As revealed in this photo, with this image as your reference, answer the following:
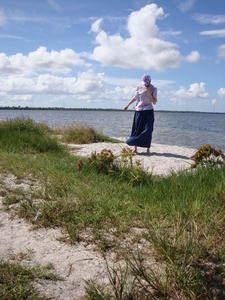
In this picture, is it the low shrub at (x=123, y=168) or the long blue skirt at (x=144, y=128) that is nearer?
the low shrub at (x=123, y=168)

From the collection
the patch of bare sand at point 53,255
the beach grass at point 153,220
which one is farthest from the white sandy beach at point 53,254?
the beach grass at point 153,220

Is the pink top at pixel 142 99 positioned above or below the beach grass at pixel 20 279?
above

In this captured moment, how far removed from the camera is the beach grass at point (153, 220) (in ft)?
Result: 5.73

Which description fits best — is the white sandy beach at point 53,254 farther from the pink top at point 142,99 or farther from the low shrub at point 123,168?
the pink top at point 142,99

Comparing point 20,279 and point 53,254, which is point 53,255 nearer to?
point 53,254

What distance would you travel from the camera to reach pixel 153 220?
7.77 feet

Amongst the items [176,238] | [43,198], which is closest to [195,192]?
[176,238]

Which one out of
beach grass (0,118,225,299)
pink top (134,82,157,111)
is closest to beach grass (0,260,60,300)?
beach grass (0,118,225,299)

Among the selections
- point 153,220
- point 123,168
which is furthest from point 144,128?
point 153,220

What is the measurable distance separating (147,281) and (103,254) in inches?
20.2

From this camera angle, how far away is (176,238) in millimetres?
2002

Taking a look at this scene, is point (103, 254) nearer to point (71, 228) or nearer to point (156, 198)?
point (71, 228)

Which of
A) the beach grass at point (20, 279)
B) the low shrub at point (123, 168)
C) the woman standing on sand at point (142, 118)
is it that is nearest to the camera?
the beach grass at point (20, 279)

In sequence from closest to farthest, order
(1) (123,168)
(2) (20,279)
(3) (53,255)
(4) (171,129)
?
(2) (20,279) < (3) (53,255) < (1) (123,168) < (4) (171,129)
